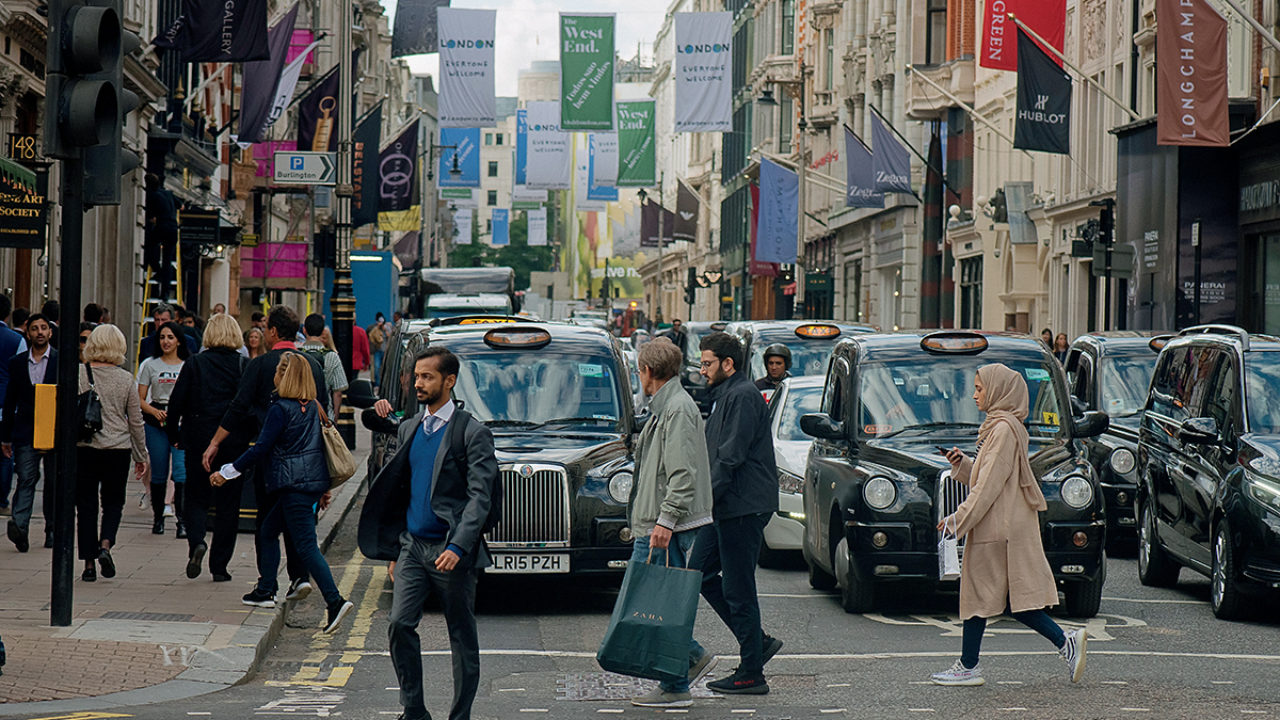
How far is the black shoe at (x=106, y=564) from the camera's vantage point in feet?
43.4

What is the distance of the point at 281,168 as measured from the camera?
2905 cm

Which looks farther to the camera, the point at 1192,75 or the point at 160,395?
the point at 1192,75

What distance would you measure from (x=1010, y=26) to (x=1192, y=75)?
331 inches

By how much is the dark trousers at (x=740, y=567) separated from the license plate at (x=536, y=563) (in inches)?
117

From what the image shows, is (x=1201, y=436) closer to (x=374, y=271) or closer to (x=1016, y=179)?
(x=1016, y=179)

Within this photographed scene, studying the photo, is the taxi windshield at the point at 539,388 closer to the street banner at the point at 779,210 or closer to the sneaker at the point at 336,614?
the sneaker at the point at 336,614

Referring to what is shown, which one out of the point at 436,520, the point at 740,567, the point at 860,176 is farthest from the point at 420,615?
the point at 860,176

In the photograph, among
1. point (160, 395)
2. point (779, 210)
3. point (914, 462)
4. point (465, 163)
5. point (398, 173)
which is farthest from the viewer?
point (465, 163)

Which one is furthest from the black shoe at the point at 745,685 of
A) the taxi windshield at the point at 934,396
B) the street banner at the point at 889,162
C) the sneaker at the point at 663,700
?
the street banner at the point at 889,162

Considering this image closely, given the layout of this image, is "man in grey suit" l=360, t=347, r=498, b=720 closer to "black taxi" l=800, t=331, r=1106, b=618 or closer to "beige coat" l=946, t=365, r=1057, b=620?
"beige coat" l=946, t=365, r=1057, b=620

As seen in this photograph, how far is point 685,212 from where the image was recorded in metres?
73.2

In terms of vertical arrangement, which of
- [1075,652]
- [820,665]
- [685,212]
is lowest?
[820,665]

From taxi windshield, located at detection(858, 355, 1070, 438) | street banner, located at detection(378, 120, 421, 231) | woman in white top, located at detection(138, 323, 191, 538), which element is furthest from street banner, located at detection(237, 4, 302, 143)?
taxi windshield, located at detection(858, 355, 1070, 438)

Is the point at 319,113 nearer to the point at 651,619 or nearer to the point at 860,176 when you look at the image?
the point at 860,176
